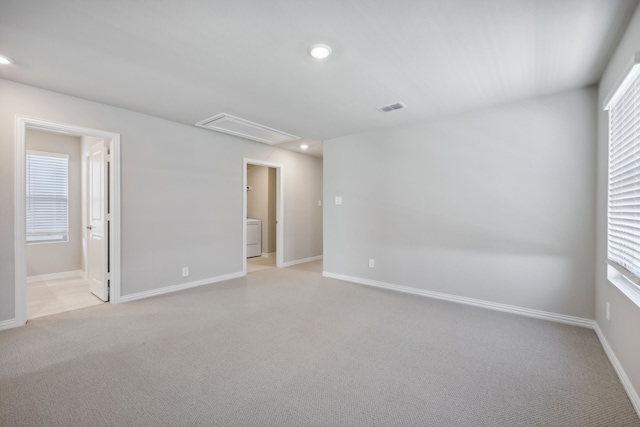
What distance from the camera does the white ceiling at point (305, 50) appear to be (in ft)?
5.65

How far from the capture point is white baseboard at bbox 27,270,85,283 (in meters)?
4.39

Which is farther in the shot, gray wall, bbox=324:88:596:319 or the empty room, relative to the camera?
gray wall, bbox=324:88:596:319

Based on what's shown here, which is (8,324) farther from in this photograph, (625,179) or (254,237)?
(625,179)

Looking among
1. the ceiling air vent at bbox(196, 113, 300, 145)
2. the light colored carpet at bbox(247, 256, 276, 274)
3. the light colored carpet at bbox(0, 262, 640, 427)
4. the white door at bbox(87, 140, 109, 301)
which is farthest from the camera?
the light colored carpet at bbox(247, 256, 276, 274)

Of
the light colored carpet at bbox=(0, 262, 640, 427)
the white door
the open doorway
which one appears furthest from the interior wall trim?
the open doorway

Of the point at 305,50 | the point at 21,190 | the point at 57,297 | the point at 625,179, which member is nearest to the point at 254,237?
the point at 57,297

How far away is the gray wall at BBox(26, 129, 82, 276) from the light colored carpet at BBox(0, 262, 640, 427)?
86.7 inches

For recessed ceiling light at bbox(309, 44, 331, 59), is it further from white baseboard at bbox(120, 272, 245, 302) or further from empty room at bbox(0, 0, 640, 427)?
white baseboard at bbox(120, 272, 245, 302)

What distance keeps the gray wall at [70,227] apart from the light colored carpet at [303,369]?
7.22 ft

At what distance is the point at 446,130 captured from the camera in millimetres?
3625

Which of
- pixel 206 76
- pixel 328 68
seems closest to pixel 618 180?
pixel 328 68

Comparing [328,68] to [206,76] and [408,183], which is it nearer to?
[206,76]

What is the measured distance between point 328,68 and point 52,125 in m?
2.90

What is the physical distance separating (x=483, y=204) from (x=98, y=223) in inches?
188
